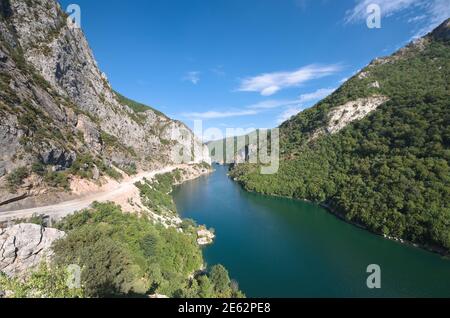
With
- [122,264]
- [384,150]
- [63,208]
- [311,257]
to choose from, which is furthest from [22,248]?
[384,150]

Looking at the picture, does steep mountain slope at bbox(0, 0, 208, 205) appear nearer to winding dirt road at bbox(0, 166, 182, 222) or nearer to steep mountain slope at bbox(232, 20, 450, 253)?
winding dirt road at bbox(0, 166, 182, 222)

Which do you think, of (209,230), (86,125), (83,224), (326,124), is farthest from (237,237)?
(326,124)

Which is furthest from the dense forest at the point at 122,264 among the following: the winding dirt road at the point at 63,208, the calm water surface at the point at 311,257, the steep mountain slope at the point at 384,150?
the steep mountain slope at the point at 384,150

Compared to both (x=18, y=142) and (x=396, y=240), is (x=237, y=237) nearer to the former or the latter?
(x=396, y=240)

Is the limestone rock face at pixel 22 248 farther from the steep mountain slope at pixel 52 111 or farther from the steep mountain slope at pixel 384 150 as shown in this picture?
the steep mountain slope at pixel 384 150

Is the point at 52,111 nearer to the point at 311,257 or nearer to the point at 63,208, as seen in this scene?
the point at 63,208
